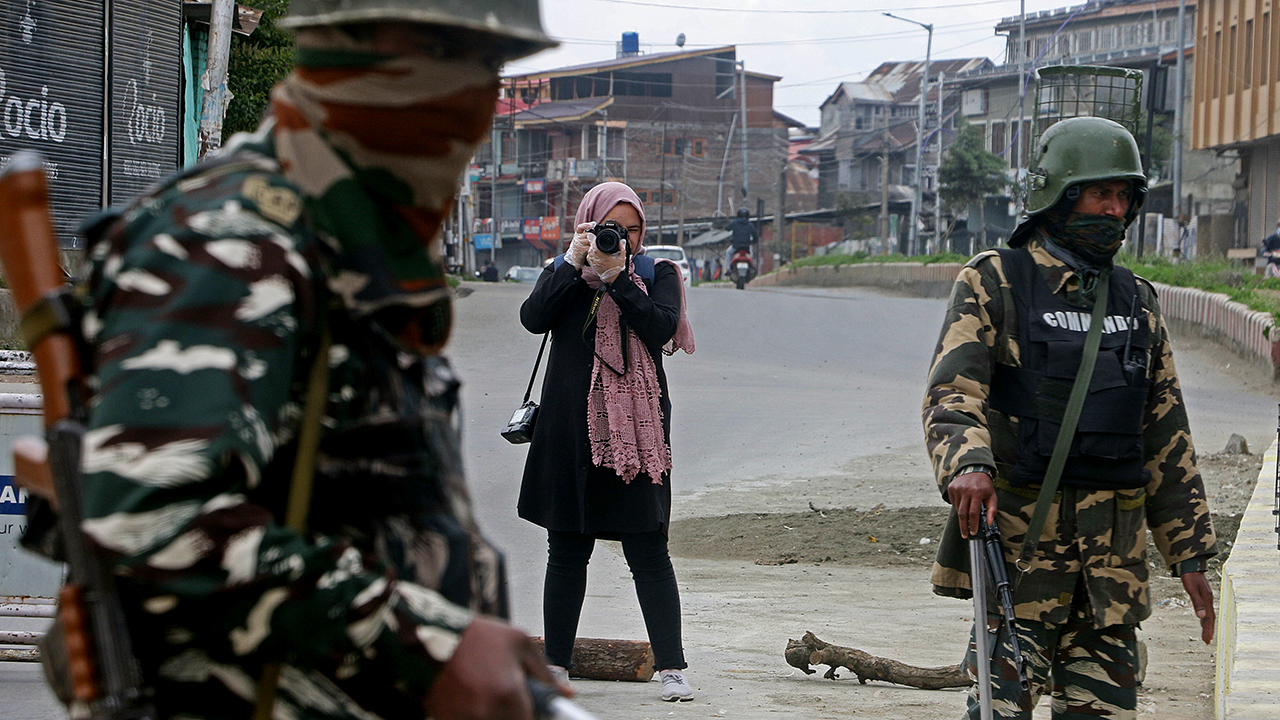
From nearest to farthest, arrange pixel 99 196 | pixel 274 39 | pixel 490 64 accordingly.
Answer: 1. pixel 490 64
2. pixel 99 196
3. pixel 274 39

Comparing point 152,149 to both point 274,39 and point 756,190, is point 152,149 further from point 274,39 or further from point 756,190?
point 756,190

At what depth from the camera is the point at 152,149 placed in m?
14.0

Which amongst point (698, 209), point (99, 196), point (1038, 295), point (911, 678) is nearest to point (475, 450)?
point (99, 196)

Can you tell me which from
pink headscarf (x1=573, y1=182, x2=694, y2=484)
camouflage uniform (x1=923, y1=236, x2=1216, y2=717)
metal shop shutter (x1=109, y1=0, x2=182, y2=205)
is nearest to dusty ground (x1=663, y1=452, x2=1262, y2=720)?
pink headscarf (x1=573, y1=182, x2=694, y2=484)

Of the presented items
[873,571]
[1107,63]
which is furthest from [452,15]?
[1107,63]

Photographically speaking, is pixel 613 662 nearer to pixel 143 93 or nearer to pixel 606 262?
pixel 606 262

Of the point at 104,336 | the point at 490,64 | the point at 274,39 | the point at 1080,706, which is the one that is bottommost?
the point at 1080,706

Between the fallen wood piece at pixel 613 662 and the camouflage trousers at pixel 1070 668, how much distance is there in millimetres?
1869

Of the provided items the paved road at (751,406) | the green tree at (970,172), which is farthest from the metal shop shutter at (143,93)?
the green tree at (970,172)

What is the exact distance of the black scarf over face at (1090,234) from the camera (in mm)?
4062

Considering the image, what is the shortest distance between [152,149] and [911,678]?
10826mm

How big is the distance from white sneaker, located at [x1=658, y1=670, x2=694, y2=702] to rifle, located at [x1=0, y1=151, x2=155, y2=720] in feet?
12.7

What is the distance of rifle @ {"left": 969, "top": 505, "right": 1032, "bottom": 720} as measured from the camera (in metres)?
3.61

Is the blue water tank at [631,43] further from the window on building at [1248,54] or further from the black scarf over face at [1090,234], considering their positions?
the black scarf over face at [1090,234]
